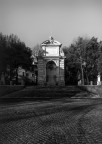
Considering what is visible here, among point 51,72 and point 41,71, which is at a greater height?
point 41,71

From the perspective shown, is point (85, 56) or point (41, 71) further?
point (85, 56)

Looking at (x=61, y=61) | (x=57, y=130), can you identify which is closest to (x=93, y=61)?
(x=61, y=61)

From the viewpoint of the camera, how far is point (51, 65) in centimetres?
4459

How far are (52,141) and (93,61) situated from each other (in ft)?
143

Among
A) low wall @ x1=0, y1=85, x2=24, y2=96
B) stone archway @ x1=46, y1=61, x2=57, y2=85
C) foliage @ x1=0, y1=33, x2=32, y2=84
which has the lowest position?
low wall @ x1=0, y1=85, x2=24, y2=96

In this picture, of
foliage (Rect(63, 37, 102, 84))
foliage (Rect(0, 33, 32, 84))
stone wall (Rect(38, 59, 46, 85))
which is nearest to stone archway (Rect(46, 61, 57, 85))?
stone wall (Rect(38, 59, 46, 85))

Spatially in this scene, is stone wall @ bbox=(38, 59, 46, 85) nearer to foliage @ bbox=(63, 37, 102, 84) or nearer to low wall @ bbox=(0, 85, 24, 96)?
low wall @ bbox=(0, 85, 24, 96)

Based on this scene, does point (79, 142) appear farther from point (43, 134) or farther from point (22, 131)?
point (22, 131)

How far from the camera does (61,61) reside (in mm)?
43844

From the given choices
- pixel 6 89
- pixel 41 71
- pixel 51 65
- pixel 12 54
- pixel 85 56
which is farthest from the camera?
pixel 85 56

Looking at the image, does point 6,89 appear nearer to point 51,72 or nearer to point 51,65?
point 51,72

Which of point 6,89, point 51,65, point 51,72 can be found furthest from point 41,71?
point 6,89

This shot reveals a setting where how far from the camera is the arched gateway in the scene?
143 feet

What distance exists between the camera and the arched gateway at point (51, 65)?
143 ft
